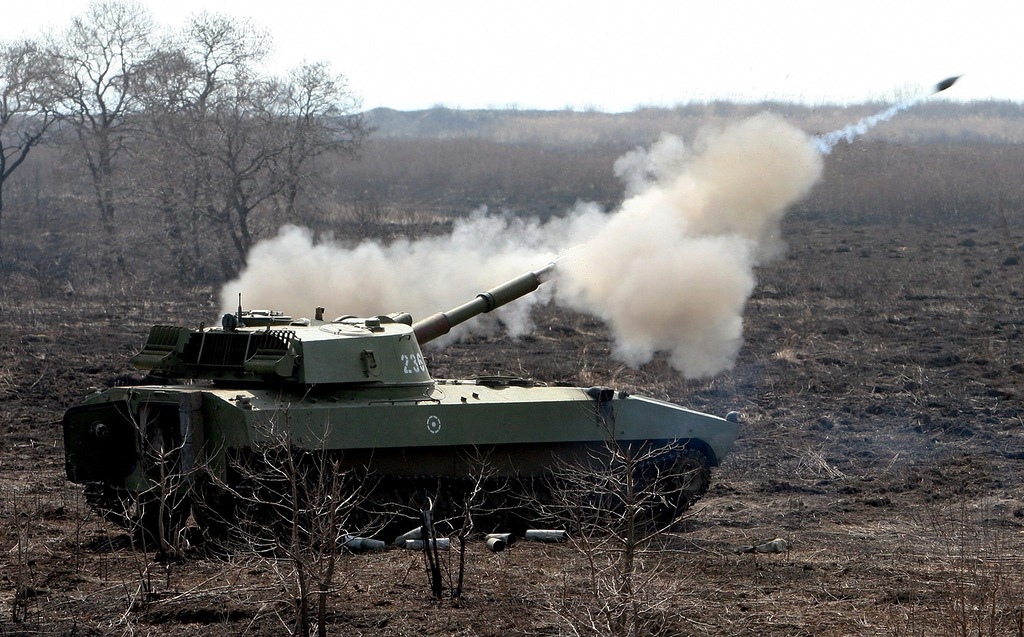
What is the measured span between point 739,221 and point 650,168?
167cm

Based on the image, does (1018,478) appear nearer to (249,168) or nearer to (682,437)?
(682,437)

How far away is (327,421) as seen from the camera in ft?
40.8

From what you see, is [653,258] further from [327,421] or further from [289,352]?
[327,421]

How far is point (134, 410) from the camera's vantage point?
1255cm

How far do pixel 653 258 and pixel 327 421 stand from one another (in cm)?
727

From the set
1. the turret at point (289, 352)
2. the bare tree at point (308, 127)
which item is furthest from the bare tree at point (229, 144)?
the turret at point (289, 352)

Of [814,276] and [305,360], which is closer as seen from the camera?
[305,360]

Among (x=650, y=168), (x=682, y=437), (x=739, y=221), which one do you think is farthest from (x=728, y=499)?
(x=650, y=168)

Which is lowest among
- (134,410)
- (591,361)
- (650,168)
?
(591,361)

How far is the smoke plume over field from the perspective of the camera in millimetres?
18406

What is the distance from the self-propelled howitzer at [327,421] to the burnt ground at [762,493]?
0.65 meters

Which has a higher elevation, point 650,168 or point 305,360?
point 650,168

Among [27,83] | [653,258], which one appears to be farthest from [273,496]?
[27,83]

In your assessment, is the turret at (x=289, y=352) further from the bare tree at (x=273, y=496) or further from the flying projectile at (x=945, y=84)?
the flying projectile at (x=945, y=84)
